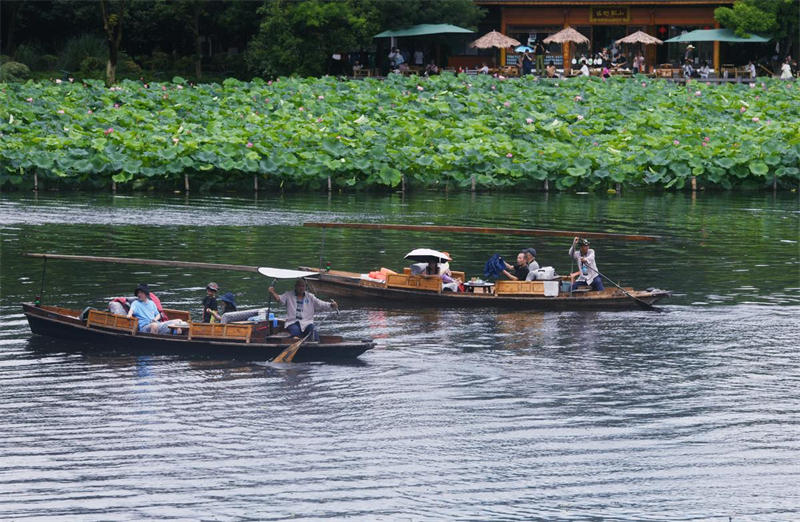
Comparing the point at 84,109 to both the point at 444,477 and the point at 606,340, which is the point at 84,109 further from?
the point at 444,477

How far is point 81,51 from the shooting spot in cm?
7238

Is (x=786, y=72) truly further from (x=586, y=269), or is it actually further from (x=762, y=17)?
Result: (x=586, y=269)

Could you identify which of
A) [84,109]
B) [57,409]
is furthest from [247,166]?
[57,409]

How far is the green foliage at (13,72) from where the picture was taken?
6619 cm

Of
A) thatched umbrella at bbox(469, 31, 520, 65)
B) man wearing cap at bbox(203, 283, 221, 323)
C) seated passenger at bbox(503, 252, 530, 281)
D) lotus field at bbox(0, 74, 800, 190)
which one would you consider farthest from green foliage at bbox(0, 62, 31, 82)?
man wearing cap at bbox(203, 283, 221, 323)

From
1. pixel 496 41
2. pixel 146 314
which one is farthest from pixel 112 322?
pixel 496 41

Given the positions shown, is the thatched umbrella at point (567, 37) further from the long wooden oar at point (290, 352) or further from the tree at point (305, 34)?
the long wooden oar at point (290, 352)

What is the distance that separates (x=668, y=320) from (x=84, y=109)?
38.6 meters

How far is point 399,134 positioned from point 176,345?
31219 mm

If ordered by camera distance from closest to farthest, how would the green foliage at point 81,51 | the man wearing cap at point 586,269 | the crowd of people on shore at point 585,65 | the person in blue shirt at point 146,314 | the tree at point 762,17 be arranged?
the person in blue shirt at point 146,314 < the man wearing cap at point 586,269 < the tree at point 762,17 < the crowd of people on shore at point 585,65 < the green foliage at point 81,51

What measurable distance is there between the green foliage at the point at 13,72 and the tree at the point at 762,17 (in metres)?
36.7

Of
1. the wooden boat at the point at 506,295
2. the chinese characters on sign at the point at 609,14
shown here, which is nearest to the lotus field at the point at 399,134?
the chinese characters on sign at the point at 609,14

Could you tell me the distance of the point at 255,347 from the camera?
2439cm

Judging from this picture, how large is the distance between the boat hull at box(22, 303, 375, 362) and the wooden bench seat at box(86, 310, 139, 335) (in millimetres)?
99
